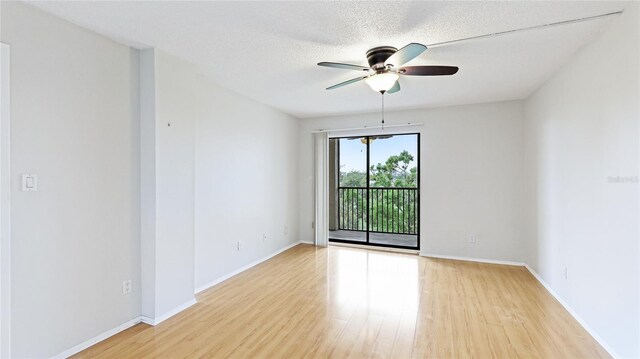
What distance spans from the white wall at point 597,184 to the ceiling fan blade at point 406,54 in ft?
4.23

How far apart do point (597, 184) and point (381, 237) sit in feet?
13.0

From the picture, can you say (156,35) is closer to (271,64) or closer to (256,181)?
(271,64)

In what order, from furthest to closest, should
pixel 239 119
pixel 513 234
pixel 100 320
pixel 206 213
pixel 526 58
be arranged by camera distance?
pixel 513 234, pixel 239 119, pixel 206 213, pixel 526 58, pixel 100 320

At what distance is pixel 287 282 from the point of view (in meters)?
3.56

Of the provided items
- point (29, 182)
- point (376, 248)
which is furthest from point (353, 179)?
point (29, 182)

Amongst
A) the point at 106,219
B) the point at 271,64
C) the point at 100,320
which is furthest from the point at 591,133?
the point at 100,320

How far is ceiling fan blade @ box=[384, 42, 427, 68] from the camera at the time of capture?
194 centimetres

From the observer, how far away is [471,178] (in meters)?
4.44

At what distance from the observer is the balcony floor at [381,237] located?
5594 millimetres

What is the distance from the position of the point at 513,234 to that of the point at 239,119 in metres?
4.17

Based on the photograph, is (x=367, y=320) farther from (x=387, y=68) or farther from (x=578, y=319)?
(x=387, y=68)

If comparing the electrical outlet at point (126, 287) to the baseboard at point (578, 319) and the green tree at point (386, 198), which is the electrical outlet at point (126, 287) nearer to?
the baseboard at point (578, 319)

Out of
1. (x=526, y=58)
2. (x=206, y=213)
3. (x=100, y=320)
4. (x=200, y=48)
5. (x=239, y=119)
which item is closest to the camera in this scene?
(x=100, y=320)

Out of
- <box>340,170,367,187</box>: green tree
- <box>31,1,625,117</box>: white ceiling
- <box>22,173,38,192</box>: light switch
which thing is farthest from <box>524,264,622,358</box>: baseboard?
<box>22,173,38,192</box>: light switch
